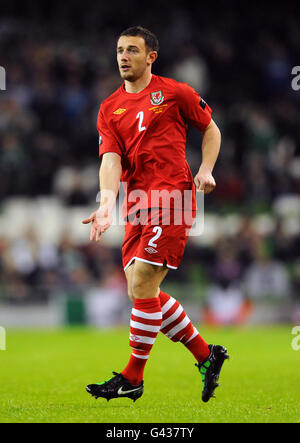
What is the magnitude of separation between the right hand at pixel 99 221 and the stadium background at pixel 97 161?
30.2 ft

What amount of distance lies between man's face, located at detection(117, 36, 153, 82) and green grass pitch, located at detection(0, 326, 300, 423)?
2231 mm

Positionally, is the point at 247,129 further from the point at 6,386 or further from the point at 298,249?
the point at 6,386

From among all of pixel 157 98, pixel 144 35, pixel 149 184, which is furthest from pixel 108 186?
pixel 144 35

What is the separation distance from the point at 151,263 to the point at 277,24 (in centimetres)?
1534

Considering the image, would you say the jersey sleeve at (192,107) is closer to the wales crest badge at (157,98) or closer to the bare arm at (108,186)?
the wales crest badge at (157,98)

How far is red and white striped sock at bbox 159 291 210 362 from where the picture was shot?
18.8 feet

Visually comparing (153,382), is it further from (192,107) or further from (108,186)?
(192,107)

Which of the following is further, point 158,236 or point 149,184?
point 149,184

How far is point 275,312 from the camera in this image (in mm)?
14422

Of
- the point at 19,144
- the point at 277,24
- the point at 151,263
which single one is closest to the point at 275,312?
the point at 19,144

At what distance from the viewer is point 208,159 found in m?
5.66

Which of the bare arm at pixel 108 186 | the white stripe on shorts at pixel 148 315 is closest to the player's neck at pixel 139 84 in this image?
the bare arm at pixel 108 186

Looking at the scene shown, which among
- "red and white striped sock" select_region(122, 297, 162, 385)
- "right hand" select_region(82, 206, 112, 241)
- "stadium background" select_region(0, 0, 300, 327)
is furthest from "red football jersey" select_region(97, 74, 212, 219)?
"stadium background" select_region(0, 0, 300, 327)

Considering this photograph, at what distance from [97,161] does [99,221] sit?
11528 millimetres
